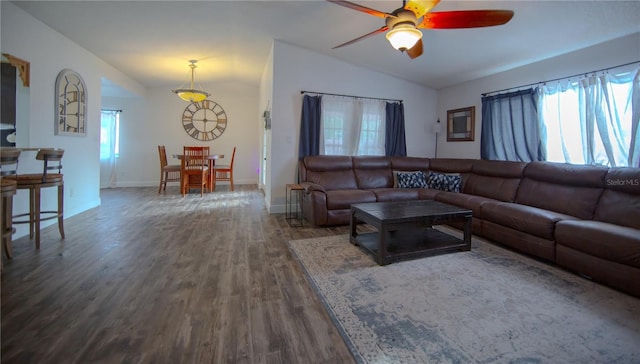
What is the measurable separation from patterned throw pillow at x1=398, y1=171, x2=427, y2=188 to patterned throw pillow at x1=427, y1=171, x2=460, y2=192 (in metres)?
0.11

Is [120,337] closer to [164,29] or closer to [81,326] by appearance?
[81,326]

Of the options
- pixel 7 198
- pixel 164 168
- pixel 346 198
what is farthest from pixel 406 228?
pixel 164 168

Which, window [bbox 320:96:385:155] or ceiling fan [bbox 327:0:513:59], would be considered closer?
ceiling fan [bbox 327:0:513:59]

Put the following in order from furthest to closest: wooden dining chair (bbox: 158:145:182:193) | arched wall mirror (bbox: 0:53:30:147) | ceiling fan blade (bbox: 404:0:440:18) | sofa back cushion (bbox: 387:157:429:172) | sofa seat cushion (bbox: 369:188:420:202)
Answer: wooden dining chair (bbox: 158:145:182:193), sofa back cushion (bbox: 387:157:429:172), sofa seat cushion (bbox: 369:188:420:202), arched wall mirror (bbox: 0:53:30:147), ceiling fan blade (bbox: 404:0:440:18)

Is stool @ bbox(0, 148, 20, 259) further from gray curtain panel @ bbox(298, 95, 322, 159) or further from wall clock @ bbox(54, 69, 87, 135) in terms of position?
gray curtain panel @ bbox(298, 95, 322, 159)

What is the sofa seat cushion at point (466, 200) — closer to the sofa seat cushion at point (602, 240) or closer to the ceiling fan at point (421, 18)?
the sofa seat cushion at point (602, 240)

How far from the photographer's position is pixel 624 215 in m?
2.56

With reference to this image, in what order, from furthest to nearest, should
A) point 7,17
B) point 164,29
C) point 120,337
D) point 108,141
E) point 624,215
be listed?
point 108,141, point 164,29, point 7,17, point 624,215, point 120,337

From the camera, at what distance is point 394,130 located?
5.07m

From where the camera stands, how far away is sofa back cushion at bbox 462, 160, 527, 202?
3.64 m

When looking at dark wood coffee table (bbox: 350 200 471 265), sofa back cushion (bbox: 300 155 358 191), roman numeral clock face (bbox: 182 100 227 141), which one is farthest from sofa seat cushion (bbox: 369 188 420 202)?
roman numeral clock face (bbox: 182 100 227 141)

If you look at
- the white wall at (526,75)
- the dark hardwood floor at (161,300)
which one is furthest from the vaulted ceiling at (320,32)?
the dark hardwood floor at (161,300)

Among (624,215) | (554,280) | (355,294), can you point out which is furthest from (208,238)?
(624,215)

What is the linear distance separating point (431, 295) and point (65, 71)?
5.02m
